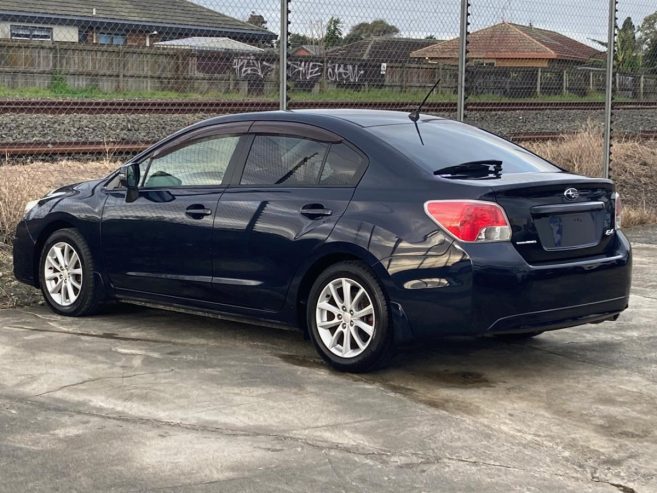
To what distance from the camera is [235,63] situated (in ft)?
41.7

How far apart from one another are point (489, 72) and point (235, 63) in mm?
3636

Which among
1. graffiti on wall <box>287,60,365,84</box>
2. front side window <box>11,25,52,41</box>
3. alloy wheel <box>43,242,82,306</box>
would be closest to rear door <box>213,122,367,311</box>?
alloy wheel <box>43,242,82,306</box>

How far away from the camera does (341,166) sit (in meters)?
6.67

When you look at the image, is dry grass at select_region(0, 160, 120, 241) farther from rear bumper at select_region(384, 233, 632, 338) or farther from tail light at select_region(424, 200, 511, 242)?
tail light at select_region(424, 200, 511, 242)

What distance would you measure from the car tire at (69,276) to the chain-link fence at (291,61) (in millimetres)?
3333

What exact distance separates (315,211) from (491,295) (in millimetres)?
1200

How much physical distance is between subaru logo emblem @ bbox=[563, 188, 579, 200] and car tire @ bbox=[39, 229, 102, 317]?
325 centimetres

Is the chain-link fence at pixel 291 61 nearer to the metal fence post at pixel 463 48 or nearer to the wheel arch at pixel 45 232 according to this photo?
the metal fence post at pixel 463 48

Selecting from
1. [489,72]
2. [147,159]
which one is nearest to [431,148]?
[147,159]

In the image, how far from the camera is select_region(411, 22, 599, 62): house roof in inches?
484

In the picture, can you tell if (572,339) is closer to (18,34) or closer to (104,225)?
(104,225)

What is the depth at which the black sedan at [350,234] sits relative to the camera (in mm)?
6062

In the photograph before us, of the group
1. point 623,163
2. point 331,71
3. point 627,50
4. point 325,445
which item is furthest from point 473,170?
point 623,163

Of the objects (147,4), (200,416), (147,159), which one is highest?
(147,4)
